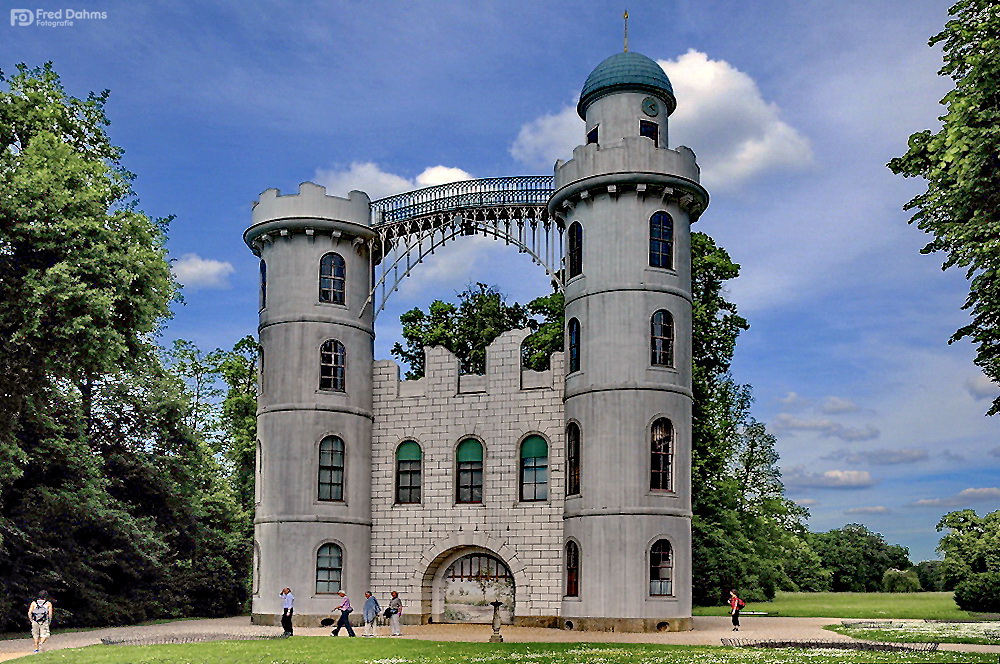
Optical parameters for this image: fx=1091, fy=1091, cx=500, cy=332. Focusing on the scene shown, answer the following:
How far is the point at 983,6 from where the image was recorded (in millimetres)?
22172

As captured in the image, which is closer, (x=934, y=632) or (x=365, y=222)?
(x=934, y=632)

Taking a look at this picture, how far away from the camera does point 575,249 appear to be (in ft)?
114

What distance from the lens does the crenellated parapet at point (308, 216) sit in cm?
3731

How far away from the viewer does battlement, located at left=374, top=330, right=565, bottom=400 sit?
35281 mm

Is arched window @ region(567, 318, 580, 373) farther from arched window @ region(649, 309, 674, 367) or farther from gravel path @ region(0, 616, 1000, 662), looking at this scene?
gravel path @ region(0, 616, 1000, 662)

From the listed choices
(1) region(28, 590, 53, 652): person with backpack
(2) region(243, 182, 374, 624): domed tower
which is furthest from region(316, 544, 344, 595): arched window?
(1) region(28, 590, 53, 652): person with backpack

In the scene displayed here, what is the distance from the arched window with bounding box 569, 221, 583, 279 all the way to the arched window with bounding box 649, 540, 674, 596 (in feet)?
29.1

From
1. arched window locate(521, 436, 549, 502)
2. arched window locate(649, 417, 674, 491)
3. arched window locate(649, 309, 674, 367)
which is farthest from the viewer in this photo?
arched window locate(521, 436, 549, 502)

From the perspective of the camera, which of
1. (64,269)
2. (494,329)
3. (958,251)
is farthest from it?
(494,329)

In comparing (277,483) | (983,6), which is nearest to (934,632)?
(983,6)

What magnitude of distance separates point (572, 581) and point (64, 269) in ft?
55.6

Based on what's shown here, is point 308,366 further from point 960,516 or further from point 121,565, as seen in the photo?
point 960,516

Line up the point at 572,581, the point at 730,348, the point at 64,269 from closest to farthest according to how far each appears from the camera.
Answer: the point at 64,269, the point at 572,581, the point at 730,348

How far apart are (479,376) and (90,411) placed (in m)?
15.0
